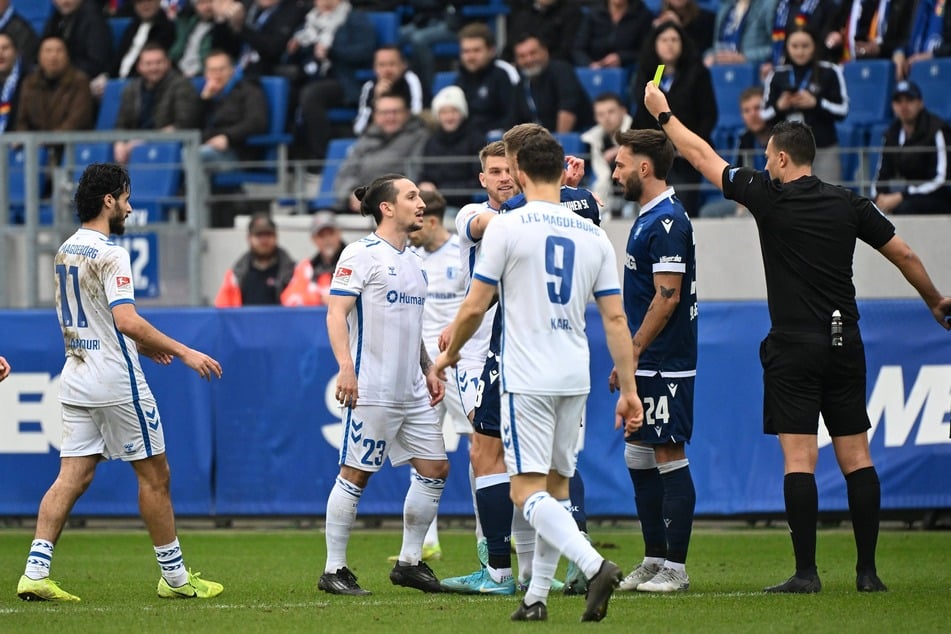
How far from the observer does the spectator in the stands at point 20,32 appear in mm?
20344

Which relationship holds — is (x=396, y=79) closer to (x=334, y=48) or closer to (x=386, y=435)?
(x=334, y=48)

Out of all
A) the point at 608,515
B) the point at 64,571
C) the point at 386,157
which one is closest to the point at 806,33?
the point at 386,157

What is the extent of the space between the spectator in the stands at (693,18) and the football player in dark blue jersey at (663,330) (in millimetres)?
8750

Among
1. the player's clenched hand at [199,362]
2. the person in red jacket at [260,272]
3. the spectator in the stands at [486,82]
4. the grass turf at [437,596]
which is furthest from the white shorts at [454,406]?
the spectator in the stands at [486,82]

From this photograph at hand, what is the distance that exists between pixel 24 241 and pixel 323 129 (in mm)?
4044

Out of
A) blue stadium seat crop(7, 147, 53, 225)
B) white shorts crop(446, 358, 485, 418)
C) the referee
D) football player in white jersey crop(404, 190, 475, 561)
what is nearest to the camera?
the referee

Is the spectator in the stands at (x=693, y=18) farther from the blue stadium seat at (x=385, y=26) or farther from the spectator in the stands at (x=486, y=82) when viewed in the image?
the blue stadium seat at (x=385, y=26)

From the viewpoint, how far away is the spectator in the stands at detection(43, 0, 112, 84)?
2023 cm

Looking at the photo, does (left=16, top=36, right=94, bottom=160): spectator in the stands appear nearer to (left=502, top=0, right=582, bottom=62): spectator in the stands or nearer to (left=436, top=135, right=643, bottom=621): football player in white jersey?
(left=502, top=0, right=582, bottom=62): spectator in the stands

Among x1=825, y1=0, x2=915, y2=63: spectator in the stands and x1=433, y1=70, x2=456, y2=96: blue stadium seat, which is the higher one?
x1=825, y1=0, x2=915, y2=63: spectator in the stands

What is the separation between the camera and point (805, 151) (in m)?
8.52

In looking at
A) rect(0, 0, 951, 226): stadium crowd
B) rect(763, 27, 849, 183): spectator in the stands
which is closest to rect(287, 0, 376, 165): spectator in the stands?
rect(0, 0, 951, 226): stadium crowd

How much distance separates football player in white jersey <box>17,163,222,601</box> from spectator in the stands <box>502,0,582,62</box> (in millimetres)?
10400

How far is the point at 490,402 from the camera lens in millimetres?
8250
